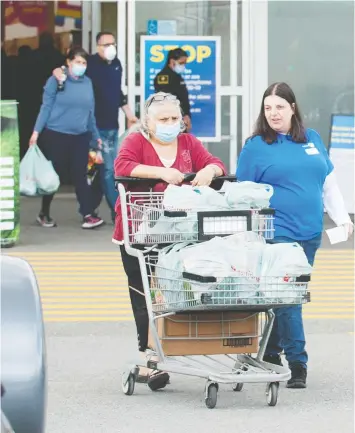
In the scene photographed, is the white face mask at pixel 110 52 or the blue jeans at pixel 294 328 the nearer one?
the blue jeans at pixel 294 328

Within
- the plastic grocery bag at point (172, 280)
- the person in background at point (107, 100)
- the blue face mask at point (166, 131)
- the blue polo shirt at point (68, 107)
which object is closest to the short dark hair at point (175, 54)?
the person in background at point (107, 100)

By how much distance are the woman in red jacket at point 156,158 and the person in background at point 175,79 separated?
7218 mm

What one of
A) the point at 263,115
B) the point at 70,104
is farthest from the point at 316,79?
the point at 263,115

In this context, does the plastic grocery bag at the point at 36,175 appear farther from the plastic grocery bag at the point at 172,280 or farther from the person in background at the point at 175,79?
the plastic grocery bag at the point at 172,280

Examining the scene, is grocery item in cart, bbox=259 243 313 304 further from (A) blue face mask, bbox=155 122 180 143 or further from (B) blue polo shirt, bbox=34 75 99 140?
(B) blue polo shirt, bbox=34 75 99 140

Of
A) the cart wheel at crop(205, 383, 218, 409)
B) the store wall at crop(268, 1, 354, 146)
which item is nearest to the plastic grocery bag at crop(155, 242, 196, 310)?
the cart wheel at crop(205, 383, 218, 409)

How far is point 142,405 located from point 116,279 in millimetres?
4356

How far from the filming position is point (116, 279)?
37.9ft

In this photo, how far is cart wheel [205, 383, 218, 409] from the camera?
707cm

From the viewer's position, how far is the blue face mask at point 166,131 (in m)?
7.46

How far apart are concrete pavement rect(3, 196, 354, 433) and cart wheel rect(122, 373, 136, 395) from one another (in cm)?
5

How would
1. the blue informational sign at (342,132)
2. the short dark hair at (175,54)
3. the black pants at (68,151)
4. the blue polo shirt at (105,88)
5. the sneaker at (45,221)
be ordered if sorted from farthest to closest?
the blue informational sign at (342,132) < the short dark hair at (175,54) < the sneaker at (45,221) < the blue polo shirt at (105,88) < the black pants at (68,151)

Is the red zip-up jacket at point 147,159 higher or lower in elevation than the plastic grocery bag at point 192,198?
higher

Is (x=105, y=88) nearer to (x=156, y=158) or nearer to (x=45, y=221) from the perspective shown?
(x=45, y=221)
